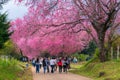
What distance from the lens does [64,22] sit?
39.7m

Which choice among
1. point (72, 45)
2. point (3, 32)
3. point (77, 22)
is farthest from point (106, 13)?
point (72, 45)

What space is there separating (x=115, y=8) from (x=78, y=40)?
24.5 meters

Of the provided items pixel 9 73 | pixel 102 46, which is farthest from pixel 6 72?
pixel 102 46

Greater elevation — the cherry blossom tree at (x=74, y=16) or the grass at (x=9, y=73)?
the cherry blossom tree at (x=74, y=16)

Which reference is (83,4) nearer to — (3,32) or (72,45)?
(3,32)

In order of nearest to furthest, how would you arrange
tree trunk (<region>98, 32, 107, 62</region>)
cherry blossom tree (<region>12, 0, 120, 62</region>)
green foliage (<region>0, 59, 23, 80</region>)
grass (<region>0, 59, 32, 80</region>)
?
green foliage (<region>0, 59, 23, 80</region>) < grass (<region>0, 59, 32, 80</region>) < cherry blossom tree (<region>12, 0, 120, 62</region>) < tree trunk (<region>98, 32, 107, 62</region>)

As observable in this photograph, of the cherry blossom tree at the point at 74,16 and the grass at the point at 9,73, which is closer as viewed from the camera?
the grass at the point at 9,73

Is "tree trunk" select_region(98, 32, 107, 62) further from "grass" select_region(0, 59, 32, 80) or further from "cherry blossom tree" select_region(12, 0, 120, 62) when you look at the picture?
"grass" select_region(0, 59, 32, 80)

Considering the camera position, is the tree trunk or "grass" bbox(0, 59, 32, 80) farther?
the tree trunk

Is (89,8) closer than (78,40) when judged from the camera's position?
Yes

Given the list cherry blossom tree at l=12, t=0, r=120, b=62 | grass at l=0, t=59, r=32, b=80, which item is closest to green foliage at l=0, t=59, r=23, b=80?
grass at l=0, t=59, r=32, b=80

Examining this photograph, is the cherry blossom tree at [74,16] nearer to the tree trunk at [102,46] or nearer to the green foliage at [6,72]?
the tree trunk at [102,46]

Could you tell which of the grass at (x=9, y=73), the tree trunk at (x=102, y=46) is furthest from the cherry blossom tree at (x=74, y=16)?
the grass at (x=9, y=73)

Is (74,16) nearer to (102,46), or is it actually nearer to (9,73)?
(102,46)
